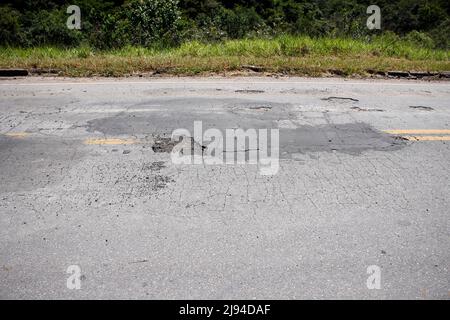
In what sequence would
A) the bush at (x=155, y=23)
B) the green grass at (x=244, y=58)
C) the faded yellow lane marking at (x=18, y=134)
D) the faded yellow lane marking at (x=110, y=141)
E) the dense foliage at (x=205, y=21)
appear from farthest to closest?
the dense foliage at (x=205, y=21), the bush at (x=155, y=23), the green grass at (x=244, y=58), the faded yellow lane marking at (x=18, y=134), the faded yellow lane marking at (x=110, y=141)

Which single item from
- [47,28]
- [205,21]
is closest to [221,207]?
[205,21]

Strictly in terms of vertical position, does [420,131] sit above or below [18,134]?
below

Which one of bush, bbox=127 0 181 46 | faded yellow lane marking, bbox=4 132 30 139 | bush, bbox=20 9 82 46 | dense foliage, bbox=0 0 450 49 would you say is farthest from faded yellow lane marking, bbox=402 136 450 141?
bush, bbox=20 9 82 46

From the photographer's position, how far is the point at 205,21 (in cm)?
2691

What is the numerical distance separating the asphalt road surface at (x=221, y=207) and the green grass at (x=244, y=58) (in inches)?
134
